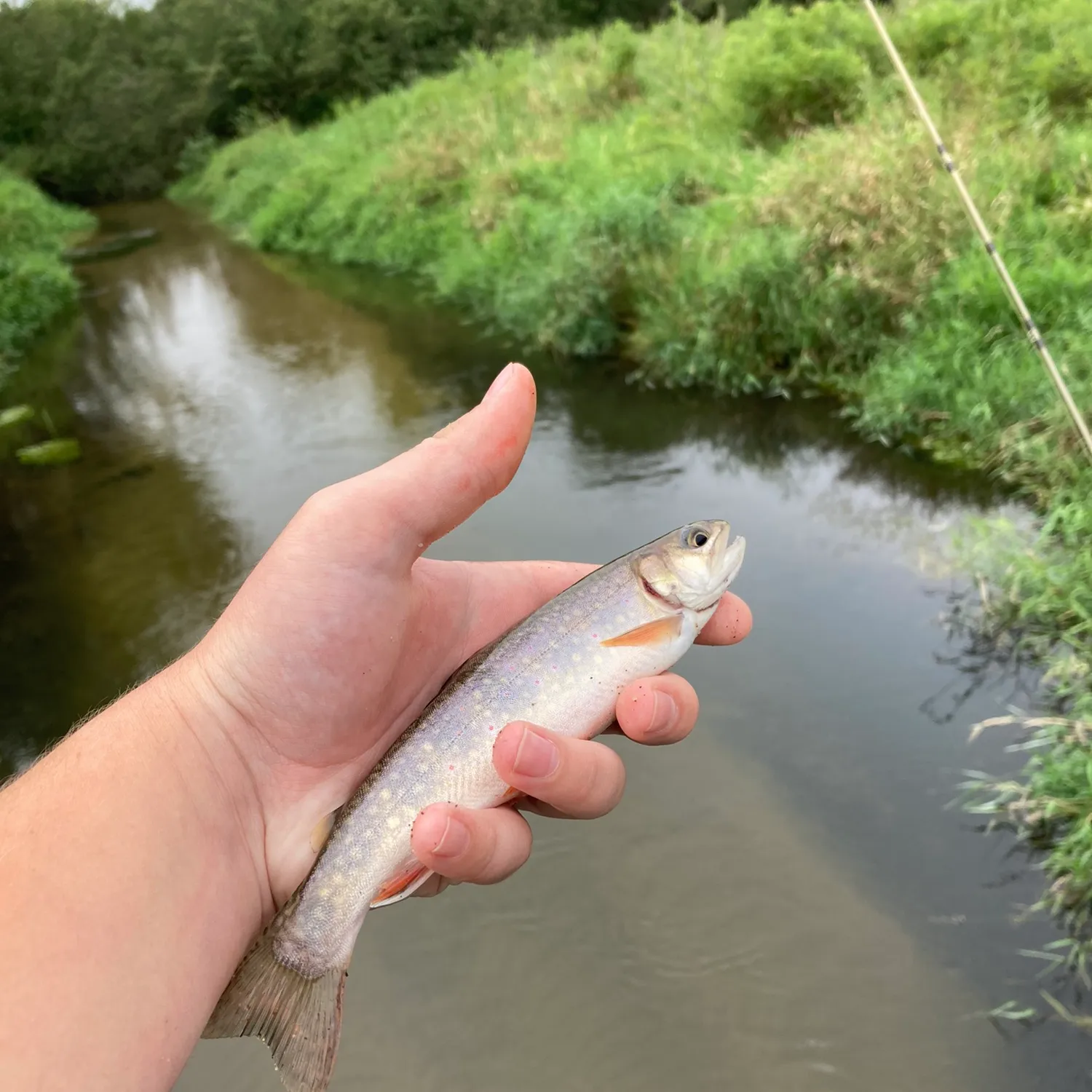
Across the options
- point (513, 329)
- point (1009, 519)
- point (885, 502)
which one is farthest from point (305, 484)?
point (1009, 519)

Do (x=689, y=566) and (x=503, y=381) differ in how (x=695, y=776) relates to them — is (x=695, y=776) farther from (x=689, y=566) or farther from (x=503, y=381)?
(x=503, y=381)

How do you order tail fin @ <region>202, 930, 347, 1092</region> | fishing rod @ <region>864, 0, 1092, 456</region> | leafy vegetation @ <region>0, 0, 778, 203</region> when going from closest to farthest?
tail fin @ <region>202, 930, 347, 1092</region> → fishing rod @ <region>864, 0, 1092, 456</region> → leafy vegetation @ <region>0, 0, 778, 203</region>

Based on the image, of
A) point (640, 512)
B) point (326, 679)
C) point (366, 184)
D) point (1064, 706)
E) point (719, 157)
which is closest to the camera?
point (326, 679)

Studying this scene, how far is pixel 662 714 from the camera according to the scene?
246 cm

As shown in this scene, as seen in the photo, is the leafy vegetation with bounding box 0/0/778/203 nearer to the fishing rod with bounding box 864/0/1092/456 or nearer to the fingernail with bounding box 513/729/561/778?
the fishing rod with bounding box 864/0/1092/456

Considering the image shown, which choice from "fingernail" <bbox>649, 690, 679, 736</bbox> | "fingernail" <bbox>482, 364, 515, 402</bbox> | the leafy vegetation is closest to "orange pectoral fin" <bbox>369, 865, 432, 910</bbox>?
"fingernail" <bbox>649, 690, 679, 736</bbox>

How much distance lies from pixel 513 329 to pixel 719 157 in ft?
11.0

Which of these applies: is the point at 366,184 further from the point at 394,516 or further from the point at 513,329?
the point at 394,516

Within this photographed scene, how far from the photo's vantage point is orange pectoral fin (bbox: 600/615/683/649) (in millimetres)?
2443

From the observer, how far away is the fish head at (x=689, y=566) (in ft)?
8.14

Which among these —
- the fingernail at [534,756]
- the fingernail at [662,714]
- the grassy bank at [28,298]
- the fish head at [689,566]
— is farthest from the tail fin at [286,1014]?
the grassy bank at [28,298]

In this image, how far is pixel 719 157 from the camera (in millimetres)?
10797

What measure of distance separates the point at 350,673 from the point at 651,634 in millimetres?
903

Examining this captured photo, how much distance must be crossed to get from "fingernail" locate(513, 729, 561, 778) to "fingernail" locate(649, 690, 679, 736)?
32 centimetres
